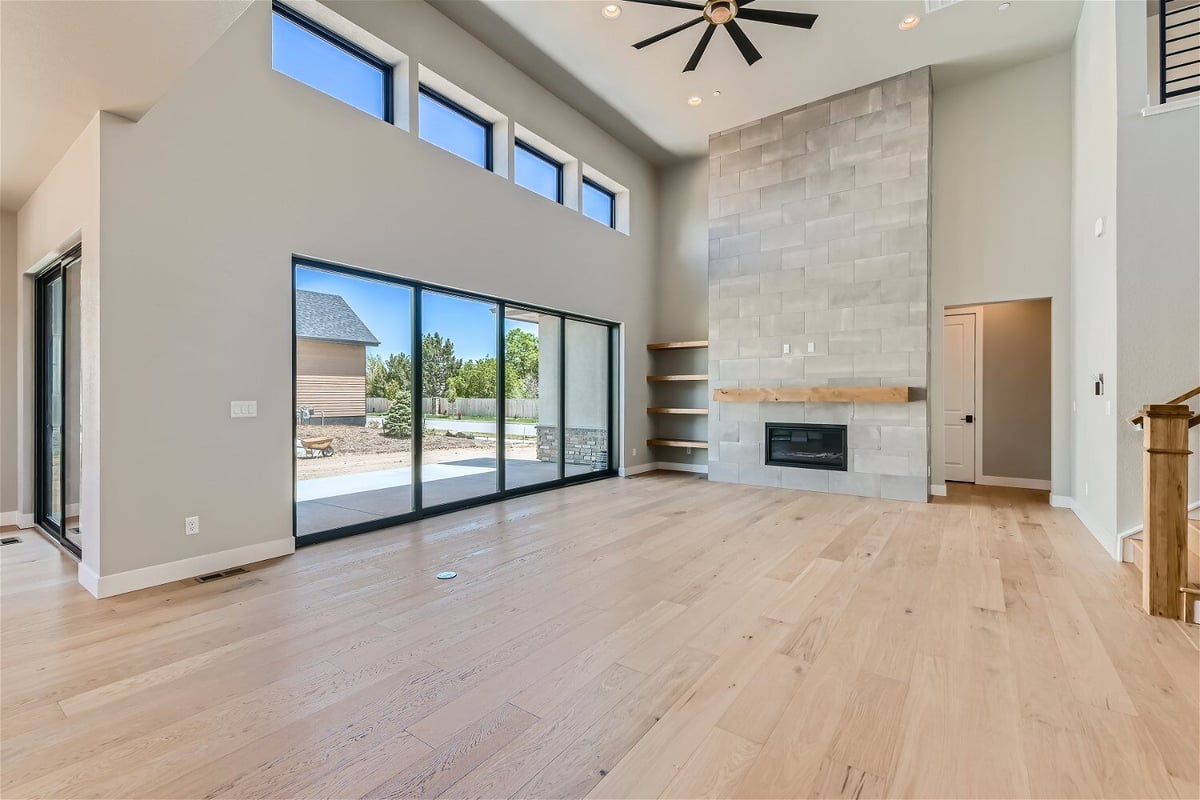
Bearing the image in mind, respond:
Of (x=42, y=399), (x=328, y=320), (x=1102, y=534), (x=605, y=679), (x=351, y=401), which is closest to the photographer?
(x=605, y=679)

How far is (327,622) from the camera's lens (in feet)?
8.82

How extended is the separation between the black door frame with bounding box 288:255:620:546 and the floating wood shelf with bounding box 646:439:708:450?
78cm

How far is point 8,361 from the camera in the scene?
4648mm

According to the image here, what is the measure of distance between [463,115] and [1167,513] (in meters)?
6.32

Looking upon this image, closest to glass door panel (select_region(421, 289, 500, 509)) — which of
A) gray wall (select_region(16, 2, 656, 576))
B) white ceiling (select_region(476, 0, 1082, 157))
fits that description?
gray wall (select_region(16, 2, 656, 576))

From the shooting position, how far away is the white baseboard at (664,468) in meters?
7.67

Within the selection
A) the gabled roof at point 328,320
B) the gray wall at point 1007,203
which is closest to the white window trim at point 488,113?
the gabled roof at point 328,320

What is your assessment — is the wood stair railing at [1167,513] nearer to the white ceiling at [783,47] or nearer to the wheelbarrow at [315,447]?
the white ceiling at [783,47]

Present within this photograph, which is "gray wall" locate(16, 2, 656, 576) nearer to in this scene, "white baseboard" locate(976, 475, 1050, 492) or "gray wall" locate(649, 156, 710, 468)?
"gray wall" locate(649, 156, 710, 468)

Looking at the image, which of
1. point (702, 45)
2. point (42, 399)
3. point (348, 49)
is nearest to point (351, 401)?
point (42, 399)

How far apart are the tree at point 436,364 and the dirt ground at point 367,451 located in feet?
1.45

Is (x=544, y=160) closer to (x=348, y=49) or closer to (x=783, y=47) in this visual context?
(x=348, y=49)

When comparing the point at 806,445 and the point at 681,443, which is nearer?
the point at 806,445

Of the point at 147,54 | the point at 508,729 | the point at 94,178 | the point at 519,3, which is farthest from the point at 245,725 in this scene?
the point at 519,3
